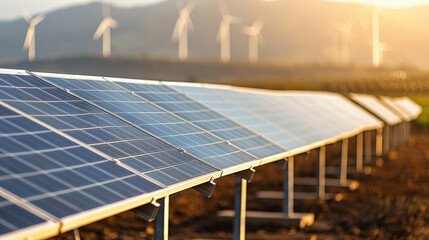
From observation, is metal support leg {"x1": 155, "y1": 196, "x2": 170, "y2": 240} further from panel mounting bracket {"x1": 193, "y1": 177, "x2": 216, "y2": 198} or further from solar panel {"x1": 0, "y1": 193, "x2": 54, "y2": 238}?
solar panel {"x1": 0, "y1": 193, "x2": 54, "y2": 238}

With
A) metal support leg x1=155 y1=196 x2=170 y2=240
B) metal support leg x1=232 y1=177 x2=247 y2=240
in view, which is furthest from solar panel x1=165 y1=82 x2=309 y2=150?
metal support leg x1=155 y1=196 x2=170 y2=240

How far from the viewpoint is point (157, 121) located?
16188 mm

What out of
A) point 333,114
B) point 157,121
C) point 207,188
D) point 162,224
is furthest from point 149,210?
point 333,114

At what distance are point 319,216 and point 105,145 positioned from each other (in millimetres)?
18325

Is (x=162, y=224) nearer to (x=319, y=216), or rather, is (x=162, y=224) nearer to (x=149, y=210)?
(x=149, y=210)

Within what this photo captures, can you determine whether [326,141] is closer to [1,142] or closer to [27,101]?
[27,101]

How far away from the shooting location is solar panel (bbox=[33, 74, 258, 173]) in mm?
14969

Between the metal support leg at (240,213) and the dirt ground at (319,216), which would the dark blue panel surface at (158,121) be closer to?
the metal support leg at (240,213)

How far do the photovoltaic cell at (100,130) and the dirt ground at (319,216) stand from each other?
10.6 meters

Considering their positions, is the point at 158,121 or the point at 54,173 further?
the point at 158,121

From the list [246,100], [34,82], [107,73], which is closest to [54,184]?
[34,82]

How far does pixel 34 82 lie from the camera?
14.3 meters

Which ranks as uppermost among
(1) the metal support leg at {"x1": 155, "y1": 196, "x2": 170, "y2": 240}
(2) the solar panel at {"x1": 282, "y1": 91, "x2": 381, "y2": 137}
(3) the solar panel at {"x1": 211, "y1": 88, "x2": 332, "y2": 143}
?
(2) the solar panel at {"x1": 282, "y1": 91, "x2": 381, "y2": 137}

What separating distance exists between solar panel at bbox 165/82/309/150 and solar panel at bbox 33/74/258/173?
4.26m
